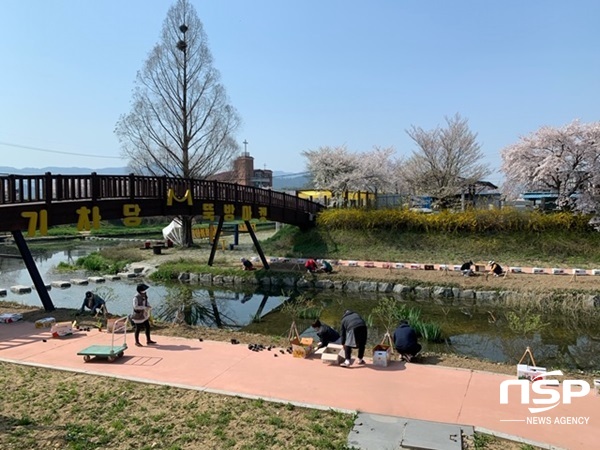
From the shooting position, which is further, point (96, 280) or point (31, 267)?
point (96, 280)

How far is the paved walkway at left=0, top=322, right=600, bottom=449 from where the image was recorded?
6215mm

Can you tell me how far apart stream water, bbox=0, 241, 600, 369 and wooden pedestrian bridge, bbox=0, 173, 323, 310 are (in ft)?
10.5

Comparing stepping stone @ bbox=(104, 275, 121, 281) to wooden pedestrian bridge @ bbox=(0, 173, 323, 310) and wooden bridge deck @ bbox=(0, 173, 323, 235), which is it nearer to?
wooden pedestrian bridge @ bbox=(0, 173, 323, 310)

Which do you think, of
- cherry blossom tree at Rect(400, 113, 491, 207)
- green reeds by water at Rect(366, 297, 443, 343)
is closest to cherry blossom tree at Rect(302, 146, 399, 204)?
cherry blossom tree at Rect(400, 113, 491, 207)

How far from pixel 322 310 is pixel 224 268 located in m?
7.49

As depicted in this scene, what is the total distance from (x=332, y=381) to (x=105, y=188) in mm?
10842

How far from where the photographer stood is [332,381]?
304 inches

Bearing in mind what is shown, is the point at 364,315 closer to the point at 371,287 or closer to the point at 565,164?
the point at 371,287

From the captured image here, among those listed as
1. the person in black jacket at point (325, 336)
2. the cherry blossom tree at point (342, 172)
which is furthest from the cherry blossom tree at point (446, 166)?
the person in black jacket at point (325, 336)

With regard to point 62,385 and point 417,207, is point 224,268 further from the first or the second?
point 417,207

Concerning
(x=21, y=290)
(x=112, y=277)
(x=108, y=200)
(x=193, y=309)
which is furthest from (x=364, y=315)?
(x=21, y=290)

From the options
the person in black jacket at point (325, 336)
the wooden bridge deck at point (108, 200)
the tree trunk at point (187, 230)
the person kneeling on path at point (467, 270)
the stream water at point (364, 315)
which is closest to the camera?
the person in black jacket at point (325, 336)

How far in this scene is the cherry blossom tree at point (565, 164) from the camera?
904 inches

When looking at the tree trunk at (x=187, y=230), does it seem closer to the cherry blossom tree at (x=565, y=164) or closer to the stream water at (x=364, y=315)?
the stream water at (x=364, y=315)
